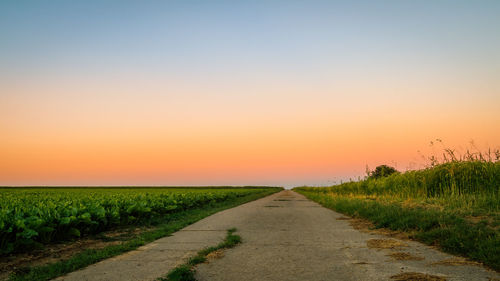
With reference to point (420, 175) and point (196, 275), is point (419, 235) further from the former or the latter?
point (420, 175)

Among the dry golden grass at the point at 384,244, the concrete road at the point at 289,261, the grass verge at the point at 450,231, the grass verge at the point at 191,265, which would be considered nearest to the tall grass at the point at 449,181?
the grass verge at the point at 450,231

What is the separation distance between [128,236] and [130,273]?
5059mm

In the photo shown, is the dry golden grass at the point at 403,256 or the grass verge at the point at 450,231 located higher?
the grass verge at the point at 450,231

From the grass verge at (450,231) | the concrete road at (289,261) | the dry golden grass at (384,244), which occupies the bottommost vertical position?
the concrete road at (289,261)

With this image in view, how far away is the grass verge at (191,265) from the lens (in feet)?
16.5

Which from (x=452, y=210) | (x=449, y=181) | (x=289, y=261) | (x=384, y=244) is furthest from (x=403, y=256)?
(x=449, y=181)

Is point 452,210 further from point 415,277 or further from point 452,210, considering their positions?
point 415,277

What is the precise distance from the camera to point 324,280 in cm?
500

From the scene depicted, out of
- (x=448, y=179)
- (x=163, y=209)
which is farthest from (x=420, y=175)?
(x=163, y=209)

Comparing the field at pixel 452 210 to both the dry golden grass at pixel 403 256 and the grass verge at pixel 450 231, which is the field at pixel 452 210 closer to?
the grass verge at pixel 450 231

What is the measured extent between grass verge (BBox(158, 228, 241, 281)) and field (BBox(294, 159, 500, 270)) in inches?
173

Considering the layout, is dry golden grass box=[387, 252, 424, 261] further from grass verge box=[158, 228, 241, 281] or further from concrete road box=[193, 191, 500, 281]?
grass verge box=[158, 228, 241, 281]

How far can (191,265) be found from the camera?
597cm

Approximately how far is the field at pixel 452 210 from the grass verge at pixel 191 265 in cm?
440
